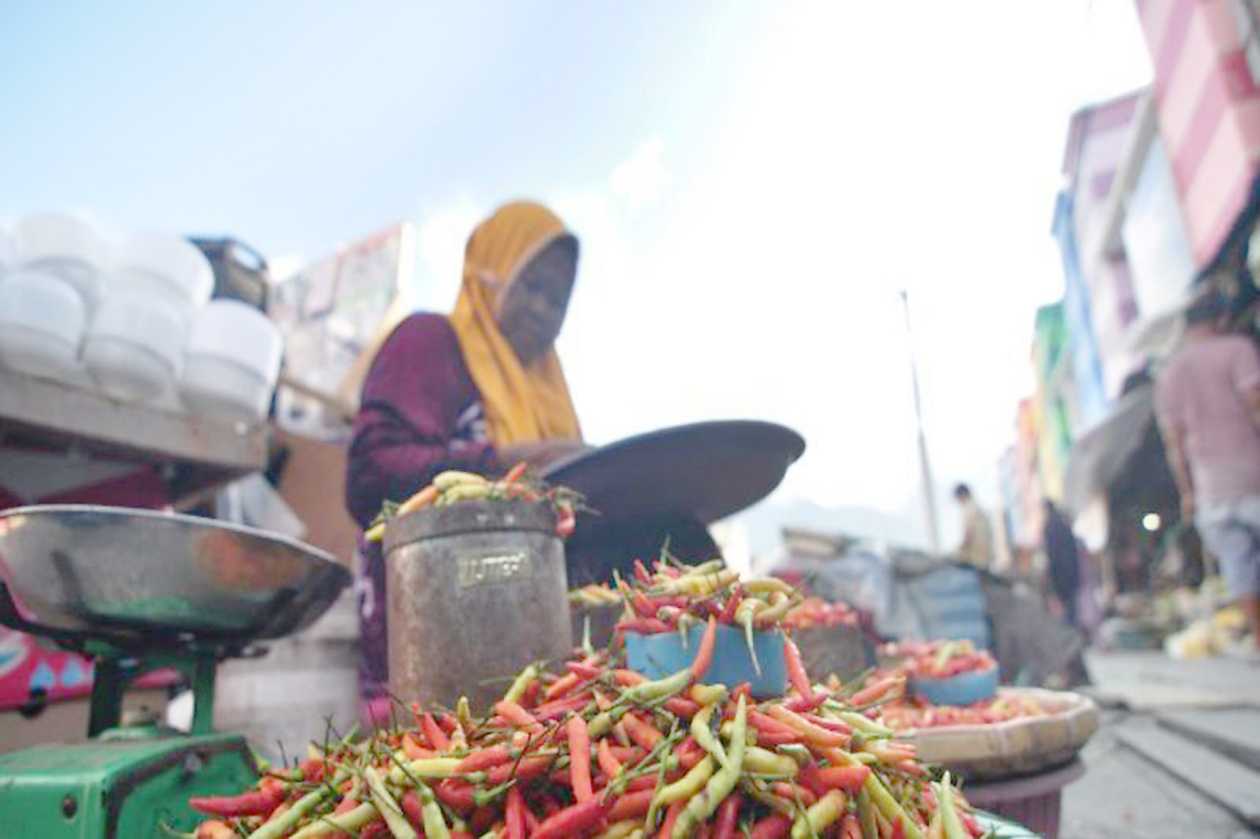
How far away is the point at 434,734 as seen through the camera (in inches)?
59.1

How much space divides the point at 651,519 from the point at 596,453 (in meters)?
0.50

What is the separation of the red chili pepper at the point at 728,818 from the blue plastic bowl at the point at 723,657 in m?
0.30

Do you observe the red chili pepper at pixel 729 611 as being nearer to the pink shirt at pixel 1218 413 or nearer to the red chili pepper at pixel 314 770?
the red chili pepper at pixel 314 770

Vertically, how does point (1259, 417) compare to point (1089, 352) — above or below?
below

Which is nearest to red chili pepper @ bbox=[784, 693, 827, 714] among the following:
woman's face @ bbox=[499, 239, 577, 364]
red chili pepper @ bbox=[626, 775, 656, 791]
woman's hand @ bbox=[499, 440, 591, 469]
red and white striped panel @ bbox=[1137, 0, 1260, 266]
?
red chili pepper @ bbox=[626, 775, 656, 791]

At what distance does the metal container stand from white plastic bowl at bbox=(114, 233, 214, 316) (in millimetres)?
2822

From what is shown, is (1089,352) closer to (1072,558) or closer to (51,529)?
(1072,558)

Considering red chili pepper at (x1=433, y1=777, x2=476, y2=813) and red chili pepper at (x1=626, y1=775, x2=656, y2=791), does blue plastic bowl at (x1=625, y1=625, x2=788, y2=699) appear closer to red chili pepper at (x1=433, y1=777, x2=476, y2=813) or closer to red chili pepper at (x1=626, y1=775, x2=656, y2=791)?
red chili pepper at (x1=626, y1=775, x2=656, y2=791)

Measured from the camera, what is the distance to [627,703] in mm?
1407

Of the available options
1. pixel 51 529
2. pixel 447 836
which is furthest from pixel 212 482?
pixel 447 836

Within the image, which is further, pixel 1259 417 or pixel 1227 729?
pixel 1259 417

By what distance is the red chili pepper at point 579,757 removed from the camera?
1207 millimetres

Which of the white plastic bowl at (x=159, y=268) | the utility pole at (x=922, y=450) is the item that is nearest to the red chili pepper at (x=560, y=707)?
the white plastic bowl at (x=159, y=268)

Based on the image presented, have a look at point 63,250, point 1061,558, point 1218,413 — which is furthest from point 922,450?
point 63,250
